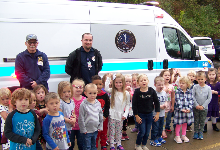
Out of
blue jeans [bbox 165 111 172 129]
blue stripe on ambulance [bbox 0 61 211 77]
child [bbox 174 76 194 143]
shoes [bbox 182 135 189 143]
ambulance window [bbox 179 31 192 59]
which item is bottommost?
shoes [bbox 182 135 189 143]

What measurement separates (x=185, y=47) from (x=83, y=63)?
312 centimetres

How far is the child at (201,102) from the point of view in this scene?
4977mm

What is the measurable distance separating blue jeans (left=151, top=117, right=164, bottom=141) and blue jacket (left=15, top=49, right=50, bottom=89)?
7.03 ft

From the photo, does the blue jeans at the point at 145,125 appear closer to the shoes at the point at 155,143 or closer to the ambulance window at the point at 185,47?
the shoes at the point at 155,143

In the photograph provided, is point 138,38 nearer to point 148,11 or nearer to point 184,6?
point 148,11

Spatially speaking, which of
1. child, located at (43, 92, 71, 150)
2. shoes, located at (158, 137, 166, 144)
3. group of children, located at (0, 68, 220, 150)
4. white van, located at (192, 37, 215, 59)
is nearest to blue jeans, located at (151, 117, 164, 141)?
group of children, located at (0, 68, 220, 150)

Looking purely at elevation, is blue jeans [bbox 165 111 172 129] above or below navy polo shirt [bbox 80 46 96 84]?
below

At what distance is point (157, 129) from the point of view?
14.8 ft

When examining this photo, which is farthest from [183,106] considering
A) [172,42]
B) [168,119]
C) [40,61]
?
[40,61]

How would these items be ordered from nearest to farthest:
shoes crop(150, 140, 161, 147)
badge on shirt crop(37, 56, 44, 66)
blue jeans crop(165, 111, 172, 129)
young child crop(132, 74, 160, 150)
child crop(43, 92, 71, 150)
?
1. child crop(43, 92, 71, 150)
2. young child crop(132, 74, 160, 150)
3. badge on shirt crop(37, 56, 44, 66)
4. shoes crop(150, 140, 161, 147)
5. blue jeans crop(165, 111, 172, 129)

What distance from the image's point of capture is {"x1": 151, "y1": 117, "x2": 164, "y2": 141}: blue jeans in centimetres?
447

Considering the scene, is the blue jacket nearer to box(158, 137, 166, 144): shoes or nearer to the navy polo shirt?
the navy polo shirt

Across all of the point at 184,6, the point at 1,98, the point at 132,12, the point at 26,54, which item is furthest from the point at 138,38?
the point at 184,6

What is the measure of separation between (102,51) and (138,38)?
1.00 m
